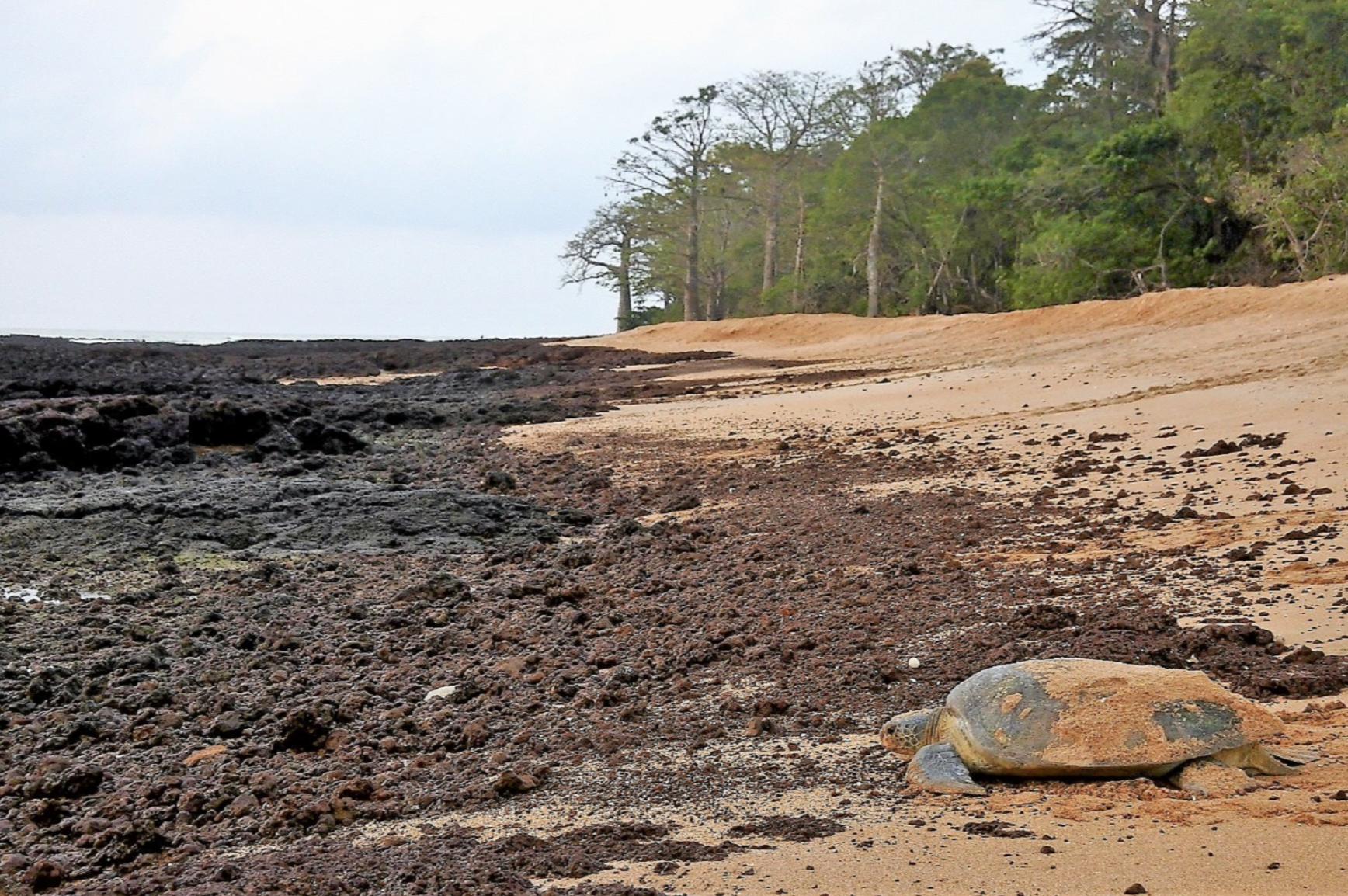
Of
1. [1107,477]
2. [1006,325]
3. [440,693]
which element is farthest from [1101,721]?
[1006,325]

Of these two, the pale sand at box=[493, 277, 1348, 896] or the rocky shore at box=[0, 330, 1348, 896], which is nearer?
the pale sand at box=[493, 277, 1348, 896]

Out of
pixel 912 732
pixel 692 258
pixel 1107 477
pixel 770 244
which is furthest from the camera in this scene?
pixel 692 258

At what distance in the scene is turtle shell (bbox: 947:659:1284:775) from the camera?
3.83 metres

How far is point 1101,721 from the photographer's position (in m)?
3.91

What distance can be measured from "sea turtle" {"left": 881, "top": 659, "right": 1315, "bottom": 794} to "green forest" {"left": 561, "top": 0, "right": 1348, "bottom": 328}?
21108 millimetres

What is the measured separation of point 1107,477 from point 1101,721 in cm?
583

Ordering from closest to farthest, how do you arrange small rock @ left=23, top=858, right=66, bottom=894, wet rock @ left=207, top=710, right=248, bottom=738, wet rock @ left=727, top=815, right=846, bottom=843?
wet rock @ left=727, top=815, right=846, bottom=843, small rock @ left=23, top=858, right=66, bottom=894, wet rock @ left=207, top=710, right=248, bottom=738

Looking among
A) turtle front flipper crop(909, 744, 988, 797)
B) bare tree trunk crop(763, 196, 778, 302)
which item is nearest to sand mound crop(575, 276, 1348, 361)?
bare tree trunk crop(763, 196, 778, 302)

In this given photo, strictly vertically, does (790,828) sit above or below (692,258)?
below

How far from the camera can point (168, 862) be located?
4141 millimetres

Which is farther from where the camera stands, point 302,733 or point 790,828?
point 302,733

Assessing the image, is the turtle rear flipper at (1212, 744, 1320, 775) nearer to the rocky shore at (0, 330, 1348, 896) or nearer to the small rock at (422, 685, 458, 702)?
the rocky shore at (0, 330, 1348, 896)

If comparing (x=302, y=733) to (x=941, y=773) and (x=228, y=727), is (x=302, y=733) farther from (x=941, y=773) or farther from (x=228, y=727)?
(x=941, y=773)

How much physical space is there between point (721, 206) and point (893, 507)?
41257 millimetres
